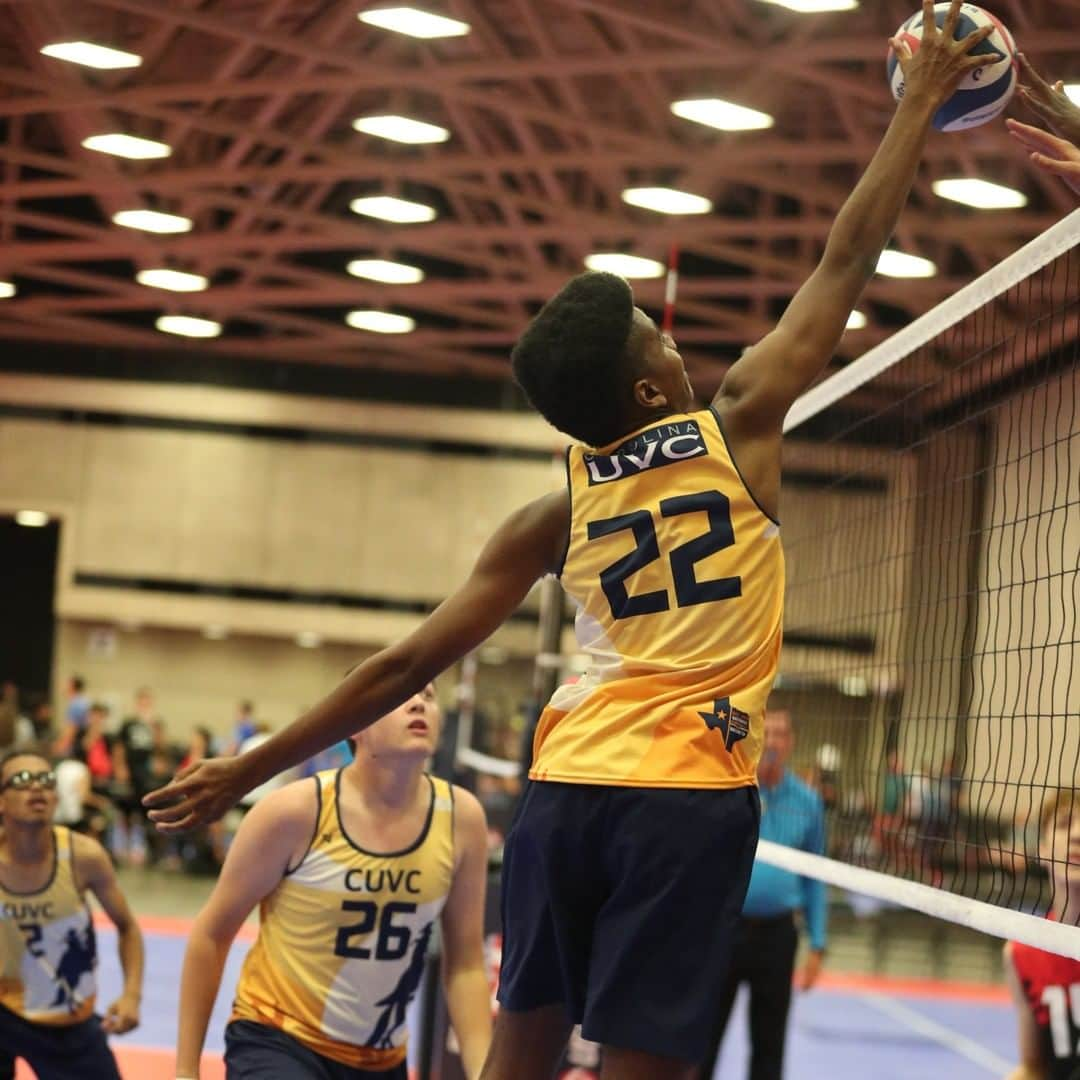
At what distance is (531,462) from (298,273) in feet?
18.5

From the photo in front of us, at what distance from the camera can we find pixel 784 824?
7.35 m

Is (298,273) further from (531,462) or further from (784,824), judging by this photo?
(784,824)

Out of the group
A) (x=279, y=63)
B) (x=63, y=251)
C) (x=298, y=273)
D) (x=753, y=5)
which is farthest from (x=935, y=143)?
(x=63, y=251)

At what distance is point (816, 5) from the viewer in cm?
1233

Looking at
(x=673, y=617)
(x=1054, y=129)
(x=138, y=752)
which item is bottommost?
(x=138, y=752)

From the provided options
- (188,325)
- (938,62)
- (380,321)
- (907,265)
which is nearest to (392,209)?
(907,265)

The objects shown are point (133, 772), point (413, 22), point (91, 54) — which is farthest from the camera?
point (133, 772)

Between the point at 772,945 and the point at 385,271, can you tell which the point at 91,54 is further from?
the point at 772,945

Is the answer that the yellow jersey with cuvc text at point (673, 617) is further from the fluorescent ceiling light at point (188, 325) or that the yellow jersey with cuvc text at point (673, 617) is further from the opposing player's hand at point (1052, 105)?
the fluorescent ceiling light at point (188, 325)

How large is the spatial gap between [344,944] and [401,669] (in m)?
1.96

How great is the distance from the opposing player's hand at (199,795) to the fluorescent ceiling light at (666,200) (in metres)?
15.5

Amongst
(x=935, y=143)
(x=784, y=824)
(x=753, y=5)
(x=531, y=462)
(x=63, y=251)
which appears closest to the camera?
(x=784, y=824)

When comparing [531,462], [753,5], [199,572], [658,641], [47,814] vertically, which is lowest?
[47,814]

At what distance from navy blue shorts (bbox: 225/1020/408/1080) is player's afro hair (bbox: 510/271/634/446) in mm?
2165
